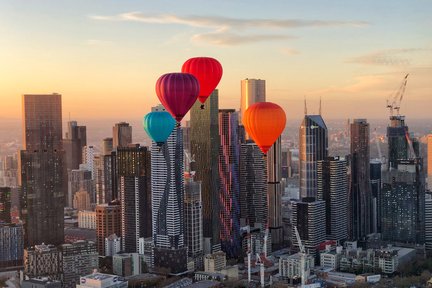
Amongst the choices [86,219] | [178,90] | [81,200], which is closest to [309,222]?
[86,219]

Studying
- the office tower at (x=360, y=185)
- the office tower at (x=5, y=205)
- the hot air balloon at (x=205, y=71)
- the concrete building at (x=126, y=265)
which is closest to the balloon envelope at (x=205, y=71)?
the hot air balloon at (x=205, y=71)

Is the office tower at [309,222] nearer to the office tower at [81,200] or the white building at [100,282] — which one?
the white building at [100,282]

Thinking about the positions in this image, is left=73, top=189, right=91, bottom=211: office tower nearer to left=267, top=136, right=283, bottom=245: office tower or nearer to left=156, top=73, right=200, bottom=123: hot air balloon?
left=267, top=136, right=283, bottom=245: office tower

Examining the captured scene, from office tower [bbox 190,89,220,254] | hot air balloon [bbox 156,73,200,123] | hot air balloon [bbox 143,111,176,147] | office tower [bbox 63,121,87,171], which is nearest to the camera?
hot air balloon [bbox 156,73,200,123]

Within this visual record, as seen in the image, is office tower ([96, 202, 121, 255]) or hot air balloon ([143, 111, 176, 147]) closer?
hot air balloon ([143, 111, 176, 147])

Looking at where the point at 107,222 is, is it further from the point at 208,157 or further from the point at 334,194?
the point at 334,194

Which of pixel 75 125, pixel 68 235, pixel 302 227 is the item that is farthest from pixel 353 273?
pixel 75 125

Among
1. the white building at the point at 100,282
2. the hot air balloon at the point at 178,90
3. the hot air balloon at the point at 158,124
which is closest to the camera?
the hot air balloon at the point at 178,90

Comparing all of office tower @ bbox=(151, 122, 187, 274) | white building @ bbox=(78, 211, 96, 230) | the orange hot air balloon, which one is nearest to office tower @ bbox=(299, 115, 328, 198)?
office tower @ bbox=(151, 122, 187, 274)
